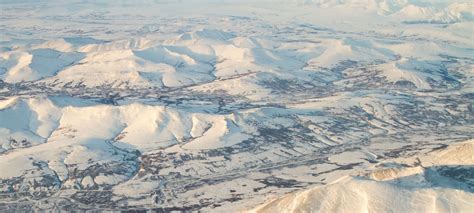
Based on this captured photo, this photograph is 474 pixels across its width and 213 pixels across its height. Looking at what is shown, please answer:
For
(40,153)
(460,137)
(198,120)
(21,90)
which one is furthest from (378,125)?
(21,90)

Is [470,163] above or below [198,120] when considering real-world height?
above

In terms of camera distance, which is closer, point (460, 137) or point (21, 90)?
point (460, 137)

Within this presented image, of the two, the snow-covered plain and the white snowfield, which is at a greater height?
the white snowfield

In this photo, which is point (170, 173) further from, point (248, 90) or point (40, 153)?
point (248, 90)

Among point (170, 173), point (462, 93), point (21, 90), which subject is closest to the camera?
point (170, 173)

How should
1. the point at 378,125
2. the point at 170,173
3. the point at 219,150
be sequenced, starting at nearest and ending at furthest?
the point at 170,173
the point at 219,150
the point at 378,125

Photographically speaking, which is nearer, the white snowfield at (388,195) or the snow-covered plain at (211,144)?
the white snowfield at (388,195)

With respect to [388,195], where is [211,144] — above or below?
below

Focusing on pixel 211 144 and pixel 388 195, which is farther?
pixel 211 144

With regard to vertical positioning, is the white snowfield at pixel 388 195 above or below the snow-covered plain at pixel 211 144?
above

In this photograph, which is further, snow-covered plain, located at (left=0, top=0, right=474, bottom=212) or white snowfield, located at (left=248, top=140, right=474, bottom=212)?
snow-covered plain, located at (left=0, top=0, right=474, bottom=212)
